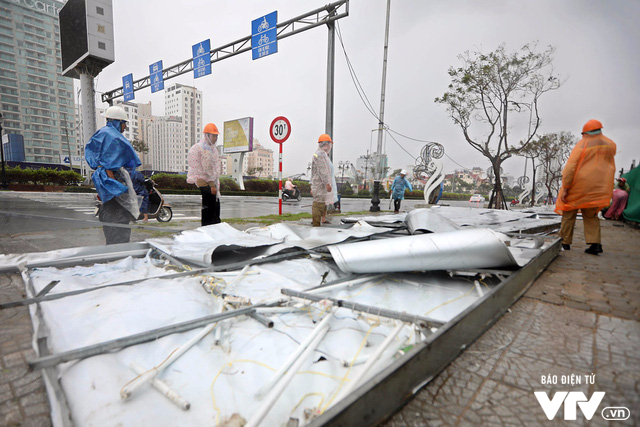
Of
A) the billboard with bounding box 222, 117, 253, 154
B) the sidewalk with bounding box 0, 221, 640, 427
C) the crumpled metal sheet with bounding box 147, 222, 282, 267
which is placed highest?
the billboard with bounding box 222, 117, 253, 154

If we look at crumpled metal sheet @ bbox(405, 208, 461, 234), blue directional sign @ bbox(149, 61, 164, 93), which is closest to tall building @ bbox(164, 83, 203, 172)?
blue directional sign @ bbox(149, 61, 164, 93)

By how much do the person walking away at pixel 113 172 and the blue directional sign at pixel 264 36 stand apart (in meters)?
8.55

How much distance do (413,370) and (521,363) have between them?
25.6 inches

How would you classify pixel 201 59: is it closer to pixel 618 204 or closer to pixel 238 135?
pixel 238 135

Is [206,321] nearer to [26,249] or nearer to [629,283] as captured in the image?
[629,283]

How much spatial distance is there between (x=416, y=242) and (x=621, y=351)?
1173 millimetres

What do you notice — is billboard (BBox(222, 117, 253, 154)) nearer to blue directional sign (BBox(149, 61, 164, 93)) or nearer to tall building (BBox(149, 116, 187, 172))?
blue directional sign (BBox(149, 61, 164, 93))

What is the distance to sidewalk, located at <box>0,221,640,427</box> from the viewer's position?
3.56ft

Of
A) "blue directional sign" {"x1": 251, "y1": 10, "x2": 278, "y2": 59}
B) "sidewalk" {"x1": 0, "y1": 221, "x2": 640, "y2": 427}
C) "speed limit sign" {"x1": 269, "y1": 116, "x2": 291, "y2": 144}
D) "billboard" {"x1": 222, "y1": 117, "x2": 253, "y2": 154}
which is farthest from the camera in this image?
"billboard" {"x1": 222, "y1": 117, "x2": 253, "y2": 154}

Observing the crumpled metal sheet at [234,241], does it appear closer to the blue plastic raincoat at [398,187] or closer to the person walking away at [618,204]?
the blue plastic raincoat at [398,187]

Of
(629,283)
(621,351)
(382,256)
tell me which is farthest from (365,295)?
(629,283)

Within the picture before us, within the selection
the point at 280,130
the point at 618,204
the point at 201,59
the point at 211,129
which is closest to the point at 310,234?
the point at 211,129

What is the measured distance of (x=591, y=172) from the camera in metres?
3.83

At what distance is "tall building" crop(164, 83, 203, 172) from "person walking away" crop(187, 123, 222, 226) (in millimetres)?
92931
